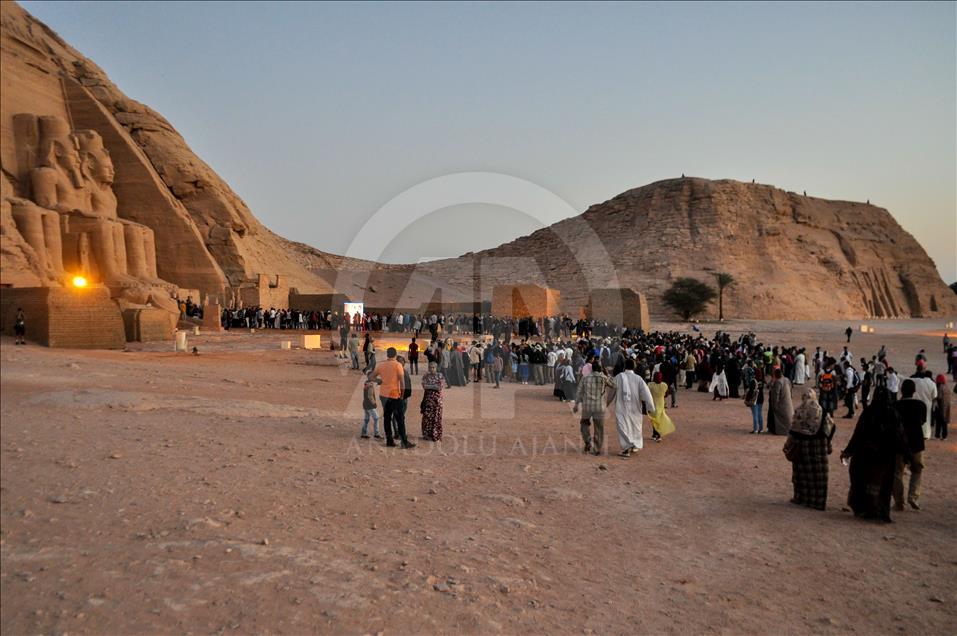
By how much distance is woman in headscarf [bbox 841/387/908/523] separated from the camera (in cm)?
571

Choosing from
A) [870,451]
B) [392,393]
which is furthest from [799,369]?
[392,393]

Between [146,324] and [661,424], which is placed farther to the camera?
[146,324]

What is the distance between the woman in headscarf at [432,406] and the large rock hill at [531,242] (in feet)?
31.2

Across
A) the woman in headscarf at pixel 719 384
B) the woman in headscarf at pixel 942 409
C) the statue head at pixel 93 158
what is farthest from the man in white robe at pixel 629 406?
the statue head at pixel 93 158

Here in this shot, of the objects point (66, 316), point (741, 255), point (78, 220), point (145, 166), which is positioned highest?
point (145, 166)

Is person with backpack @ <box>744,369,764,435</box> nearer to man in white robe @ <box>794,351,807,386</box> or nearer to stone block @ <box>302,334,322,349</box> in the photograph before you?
man in white robe @ <box>794,351,807,386</box>

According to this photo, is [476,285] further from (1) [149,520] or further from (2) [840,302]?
(1) [149,520]

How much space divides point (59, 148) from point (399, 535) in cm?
2792

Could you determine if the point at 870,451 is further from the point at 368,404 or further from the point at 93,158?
the point at 93,158

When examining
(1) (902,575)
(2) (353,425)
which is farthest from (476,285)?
(1) (902,575)

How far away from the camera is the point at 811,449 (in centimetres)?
608

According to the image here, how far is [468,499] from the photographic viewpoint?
18.9 ft

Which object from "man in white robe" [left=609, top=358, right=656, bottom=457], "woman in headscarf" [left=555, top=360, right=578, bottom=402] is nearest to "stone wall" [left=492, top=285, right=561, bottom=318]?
"woman in headscarf" [left=555, top=360, right=578, bottom=402]

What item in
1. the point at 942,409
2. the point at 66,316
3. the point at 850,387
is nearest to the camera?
the point at 942,409
